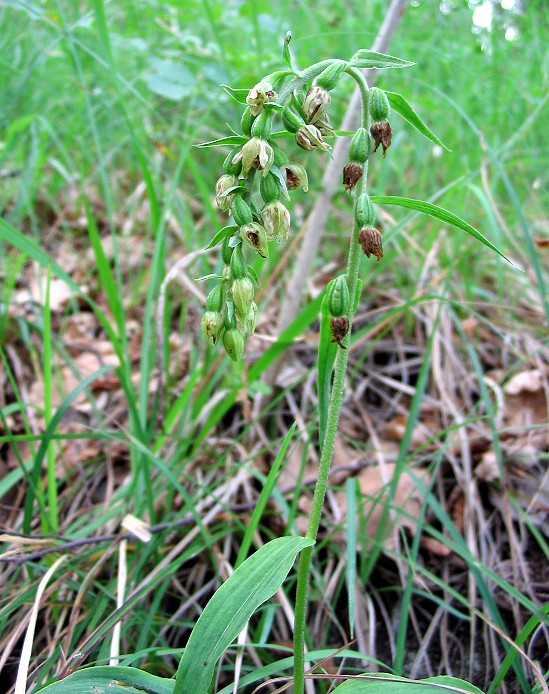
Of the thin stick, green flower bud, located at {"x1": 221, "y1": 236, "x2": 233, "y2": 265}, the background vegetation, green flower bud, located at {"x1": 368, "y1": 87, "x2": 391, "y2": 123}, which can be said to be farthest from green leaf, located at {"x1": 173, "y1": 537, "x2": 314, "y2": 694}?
the thin stick

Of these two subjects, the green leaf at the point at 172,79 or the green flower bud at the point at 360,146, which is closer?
the green flower bud at the point at 360,146

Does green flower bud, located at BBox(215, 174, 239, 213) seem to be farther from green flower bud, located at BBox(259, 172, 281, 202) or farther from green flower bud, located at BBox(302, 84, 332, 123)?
green flower bud, located at BBox(302, 84, 332, 123)

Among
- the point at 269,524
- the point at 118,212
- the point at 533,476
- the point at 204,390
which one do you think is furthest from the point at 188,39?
the point at 533,476

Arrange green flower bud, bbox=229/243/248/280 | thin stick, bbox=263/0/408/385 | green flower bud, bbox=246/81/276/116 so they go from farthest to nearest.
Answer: thin stick, bbox=263/0/408/385, green flower bud, bbox=229/243/248/280, green flower bud, bbox=246/81/276/116

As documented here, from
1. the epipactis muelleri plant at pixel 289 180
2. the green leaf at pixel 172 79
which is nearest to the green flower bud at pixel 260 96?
the epipactis muelleri plant at pixel 289 180

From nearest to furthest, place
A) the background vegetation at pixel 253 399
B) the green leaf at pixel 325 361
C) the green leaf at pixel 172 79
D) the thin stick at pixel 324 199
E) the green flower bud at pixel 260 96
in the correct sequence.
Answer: the green flower bud at pixel 260 96 → the green leaf at pixel 325 361 → the background vegetation at pixel 253 399 → the thin stick at pixel 324 199 → the green leaf at pixel 172 79

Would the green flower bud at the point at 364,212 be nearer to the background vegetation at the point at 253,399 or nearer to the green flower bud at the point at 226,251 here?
the green flower bud at the point at 226,251
